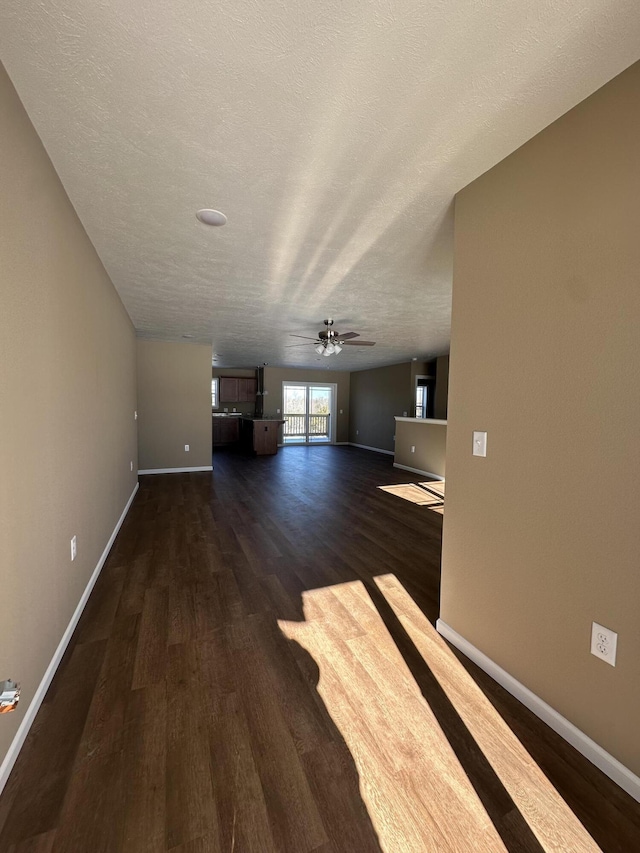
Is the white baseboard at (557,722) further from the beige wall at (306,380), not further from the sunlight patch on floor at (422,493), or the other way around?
the beige wall at (306,380)

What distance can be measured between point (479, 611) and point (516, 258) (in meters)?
1.68

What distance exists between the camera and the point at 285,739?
4.15 feet

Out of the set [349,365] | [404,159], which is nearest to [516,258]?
[404,159]

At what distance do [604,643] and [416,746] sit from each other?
0.78 metres

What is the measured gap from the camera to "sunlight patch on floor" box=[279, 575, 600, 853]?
3.24ft

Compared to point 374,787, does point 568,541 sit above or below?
above

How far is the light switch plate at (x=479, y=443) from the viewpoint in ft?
5.29

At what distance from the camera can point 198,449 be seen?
19.9ft

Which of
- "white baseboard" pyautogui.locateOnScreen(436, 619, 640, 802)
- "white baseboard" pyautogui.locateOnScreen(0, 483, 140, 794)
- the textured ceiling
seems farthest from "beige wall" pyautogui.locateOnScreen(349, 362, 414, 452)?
"white baseboard" pyautogui.locateOnScreen(0, 483, 140, 794)

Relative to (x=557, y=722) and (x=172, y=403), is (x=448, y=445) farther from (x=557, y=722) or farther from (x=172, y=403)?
(x=172, y=403)

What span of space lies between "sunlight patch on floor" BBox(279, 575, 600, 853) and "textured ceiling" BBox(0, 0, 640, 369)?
93.9 inches

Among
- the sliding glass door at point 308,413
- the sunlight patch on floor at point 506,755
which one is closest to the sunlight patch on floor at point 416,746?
the sunlight patch on floor at point 506,755

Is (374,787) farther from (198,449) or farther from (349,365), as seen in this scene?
(349,365)

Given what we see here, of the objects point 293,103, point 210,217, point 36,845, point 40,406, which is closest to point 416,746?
point 36,845
